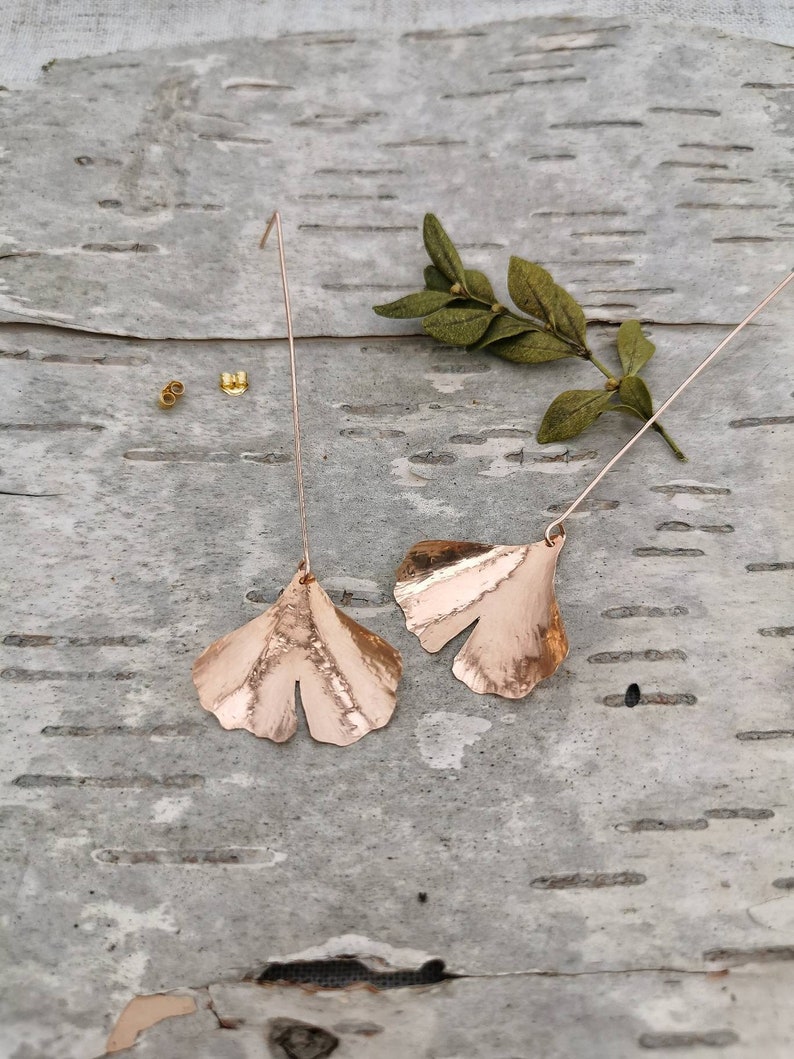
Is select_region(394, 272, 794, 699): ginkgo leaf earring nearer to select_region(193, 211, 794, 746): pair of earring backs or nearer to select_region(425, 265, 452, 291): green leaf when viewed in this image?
select_region(193, 211, 794, 746): pair of earring backs

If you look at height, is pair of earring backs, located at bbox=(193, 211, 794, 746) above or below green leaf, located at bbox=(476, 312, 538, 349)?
below

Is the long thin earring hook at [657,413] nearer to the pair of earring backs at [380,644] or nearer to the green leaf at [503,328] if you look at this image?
the pair of earring backs at [380,644]

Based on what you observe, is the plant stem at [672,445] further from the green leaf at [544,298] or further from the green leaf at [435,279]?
the green leaf at [435,279]

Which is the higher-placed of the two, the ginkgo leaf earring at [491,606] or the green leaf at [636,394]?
the green leaf at [636,394]

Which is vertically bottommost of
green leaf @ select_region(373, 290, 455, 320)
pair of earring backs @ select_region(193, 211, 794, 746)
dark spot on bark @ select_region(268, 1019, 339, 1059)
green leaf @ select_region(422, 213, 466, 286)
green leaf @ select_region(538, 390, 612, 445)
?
dark spot on bark @ select_region(268, 1019, 339, 1059)

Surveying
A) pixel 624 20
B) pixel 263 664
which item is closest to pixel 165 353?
pixel 263 664

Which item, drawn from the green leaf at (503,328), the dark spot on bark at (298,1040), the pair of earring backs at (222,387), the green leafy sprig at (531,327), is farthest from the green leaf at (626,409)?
the dark spot on bark at (298,1040)

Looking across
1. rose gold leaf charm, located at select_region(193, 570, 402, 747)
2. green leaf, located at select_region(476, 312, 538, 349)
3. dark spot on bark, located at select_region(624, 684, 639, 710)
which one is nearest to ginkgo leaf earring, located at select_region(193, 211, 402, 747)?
rose gold leaf charm, located at select_region(193, 570, 402, 747)

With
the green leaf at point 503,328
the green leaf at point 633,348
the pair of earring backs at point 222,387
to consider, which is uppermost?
the green leaf at point 503,328

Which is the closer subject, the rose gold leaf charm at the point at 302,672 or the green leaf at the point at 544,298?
the rose gold leaf charm at the point at 302,672
